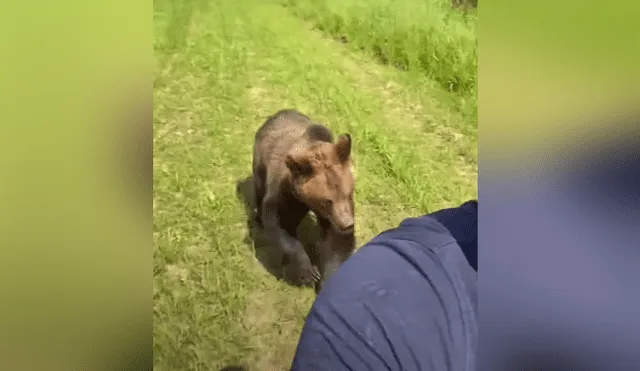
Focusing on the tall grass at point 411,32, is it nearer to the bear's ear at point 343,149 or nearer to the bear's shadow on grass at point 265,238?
the bear's ear at point 343,149

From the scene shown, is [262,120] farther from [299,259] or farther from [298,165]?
[299,259]

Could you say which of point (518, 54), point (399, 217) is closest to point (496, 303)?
point (399, 217)

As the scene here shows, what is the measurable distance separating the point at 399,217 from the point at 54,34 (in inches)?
27.8

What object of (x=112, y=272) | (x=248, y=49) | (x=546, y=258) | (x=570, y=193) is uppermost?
(x=248, y=49)

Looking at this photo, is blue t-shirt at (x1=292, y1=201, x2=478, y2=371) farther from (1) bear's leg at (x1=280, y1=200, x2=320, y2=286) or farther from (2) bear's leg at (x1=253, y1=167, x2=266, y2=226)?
(2) bear's leg at (x1=253, y1=167, x2=266, y2=226)

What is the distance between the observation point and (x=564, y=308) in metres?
1.10

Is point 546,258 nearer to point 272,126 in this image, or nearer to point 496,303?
point 496,303

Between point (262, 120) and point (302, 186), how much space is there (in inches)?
5.7

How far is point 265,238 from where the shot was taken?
1168 millimetres

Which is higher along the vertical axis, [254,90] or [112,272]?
[254,90]

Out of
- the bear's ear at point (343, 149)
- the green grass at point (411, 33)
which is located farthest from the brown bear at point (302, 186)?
the green grass at point (411, 33)

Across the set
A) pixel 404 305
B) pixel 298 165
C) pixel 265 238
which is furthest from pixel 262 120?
pixel 404 305

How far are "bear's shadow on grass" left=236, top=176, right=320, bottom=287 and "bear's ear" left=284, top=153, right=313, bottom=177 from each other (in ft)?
0.25

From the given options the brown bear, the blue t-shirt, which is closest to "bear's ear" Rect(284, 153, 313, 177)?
the brown bear
